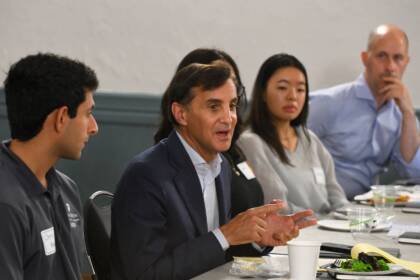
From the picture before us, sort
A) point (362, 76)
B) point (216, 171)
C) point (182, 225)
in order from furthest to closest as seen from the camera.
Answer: point (362, 76) < point (216, 171) < point (182, 225)

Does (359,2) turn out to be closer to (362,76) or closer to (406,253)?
(362,76)

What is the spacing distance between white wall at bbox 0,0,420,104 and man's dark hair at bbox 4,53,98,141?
11.3 feet

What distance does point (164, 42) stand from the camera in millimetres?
5582

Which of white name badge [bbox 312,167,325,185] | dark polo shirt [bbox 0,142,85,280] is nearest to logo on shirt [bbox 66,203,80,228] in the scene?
dark polo shirt [bbox 0,142,85,280]

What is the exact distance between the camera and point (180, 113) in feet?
8.66

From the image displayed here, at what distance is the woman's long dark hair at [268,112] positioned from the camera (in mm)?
4004

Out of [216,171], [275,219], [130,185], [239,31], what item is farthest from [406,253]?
[239,31]

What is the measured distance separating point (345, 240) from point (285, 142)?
110 centimetres

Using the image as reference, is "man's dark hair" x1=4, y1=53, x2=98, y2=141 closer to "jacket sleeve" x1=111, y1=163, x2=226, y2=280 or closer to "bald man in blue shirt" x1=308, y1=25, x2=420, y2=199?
"jacket sleeve" x1=111, y1=163, x2=226, y2=280

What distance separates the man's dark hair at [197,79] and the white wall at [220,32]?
2.94m

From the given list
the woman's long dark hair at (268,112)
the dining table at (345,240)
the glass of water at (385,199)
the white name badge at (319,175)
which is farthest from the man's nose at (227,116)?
the white name badge at (319,175)

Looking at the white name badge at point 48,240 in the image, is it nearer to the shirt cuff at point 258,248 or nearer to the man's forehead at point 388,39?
the shirt cuff at point 258,248

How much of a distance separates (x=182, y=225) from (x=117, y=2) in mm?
3373

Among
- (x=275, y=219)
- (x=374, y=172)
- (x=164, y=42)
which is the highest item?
(x=164, y=42)
